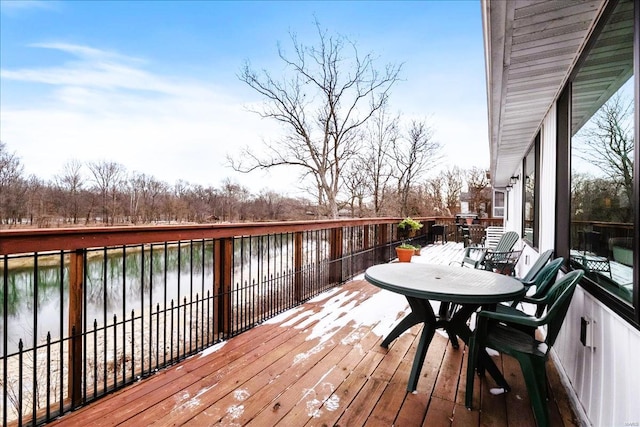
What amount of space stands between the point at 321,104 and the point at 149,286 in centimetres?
1329

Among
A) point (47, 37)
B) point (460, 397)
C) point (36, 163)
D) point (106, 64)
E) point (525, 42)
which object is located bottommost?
point (460, 397)

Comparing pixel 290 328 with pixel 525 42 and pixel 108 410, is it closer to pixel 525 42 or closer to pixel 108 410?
pixel 108 410

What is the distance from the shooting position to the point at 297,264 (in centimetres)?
375

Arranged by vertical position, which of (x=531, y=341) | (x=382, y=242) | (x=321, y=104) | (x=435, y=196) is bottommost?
(x=531, y=341)

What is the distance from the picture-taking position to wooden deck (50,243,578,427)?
→ 1705 millimetres

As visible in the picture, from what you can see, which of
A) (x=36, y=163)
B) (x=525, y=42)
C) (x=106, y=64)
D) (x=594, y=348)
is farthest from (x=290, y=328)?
(x=36, y=163)

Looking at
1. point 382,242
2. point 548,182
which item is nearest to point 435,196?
point 382,242

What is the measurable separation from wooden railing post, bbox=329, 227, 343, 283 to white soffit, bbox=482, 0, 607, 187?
2.49 metres

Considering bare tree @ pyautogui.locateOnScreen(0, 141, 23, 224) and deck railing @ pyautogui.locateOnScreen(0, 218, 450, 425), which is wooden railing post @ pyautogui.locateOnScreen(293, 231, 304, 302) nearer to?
deck railing @ pyautogui.locateOnScreen(0, 218, 450, 425)

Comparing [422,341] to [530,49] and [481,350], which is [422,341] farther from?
[530,49]

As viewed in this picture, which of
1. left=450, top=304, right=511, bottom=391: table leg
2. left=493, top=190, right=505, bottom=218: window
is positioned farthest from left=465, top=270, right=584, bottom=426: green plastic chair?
left=493, top=190, right=505, bottom=218: window

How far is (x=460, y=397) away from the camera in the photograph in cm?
193

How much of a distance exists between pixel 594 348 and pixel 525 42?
1.90 m

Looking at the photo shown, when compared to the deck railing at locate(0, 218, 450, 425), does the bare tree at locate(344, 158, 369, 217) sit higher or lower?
higher
